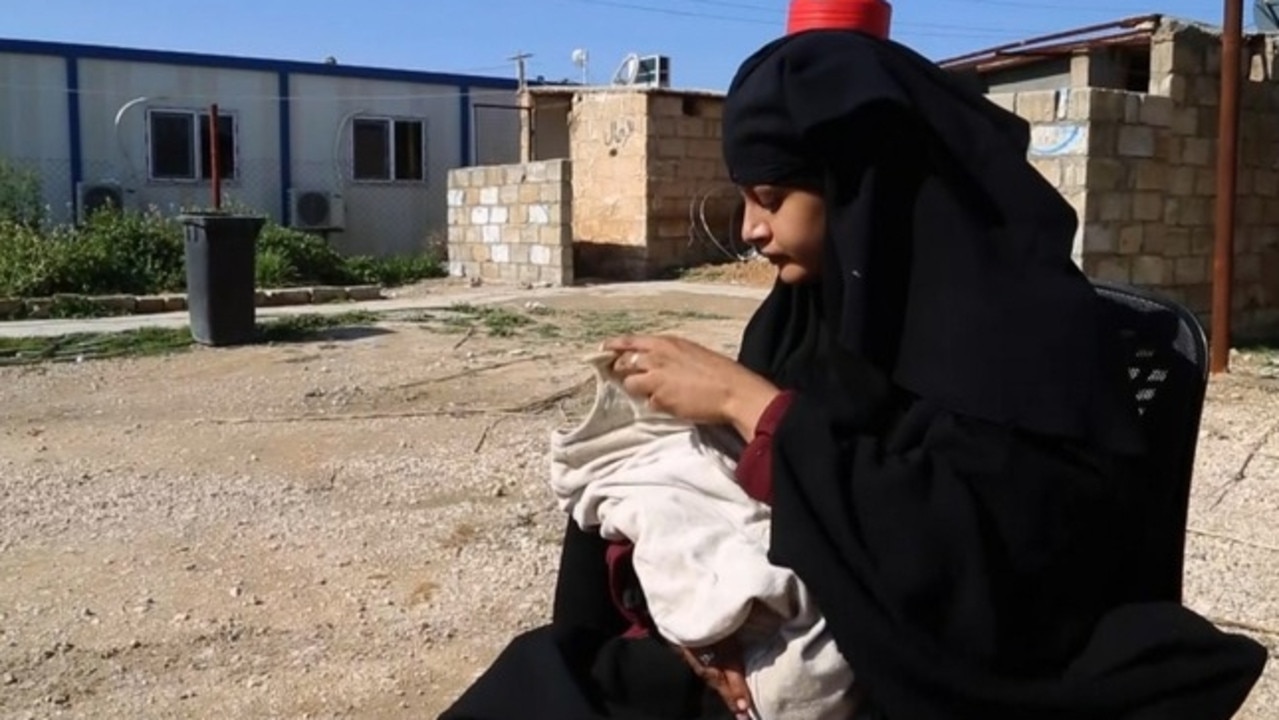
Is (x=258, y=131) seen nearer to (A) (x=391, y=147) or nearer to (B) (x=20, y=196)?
(A) (x=391, y=147)

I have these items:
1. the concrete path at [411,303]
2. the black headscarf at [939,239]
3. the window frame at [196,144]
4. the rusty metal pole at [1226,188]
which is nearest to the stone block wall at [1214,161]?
the rusty metal pole at [1226,188]

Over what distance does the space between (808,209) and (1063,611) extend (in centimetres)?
47

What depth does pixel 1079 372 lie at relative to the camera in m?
1.29

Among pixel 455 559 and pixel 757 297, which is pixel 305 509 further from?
pixel 757 297

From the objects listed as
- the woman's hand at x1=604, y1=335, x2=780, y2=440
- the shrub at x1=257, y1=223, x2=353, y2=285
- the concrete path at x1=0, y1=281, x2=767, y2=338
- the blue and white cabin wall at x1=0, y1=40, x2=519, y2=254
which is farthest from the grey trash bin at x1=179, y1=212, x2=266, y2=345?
the blue and white cabin wall at x1=0, y1=40, x2=519, y2=254

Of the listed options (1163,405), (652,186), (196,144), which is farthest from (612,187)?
(1163,405)

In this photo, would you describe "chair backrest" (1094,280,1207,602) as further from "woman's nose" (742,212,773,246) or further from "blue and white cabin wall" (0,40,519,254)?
"blue and white cabin wall" (0,40,519,254)

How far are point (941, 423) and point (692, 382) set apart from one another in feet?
0.90

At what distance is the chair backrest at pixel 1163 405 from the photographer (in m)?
1.48

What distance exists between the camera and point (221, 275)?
8.89m

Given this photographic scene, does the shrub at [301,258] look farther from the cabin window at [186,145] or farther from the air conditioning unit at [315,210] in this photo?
the cabin window at [186,145]

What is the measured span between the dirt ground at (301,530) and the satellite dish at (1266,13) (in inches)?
140

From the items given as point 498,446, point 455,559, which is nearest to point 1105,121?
point 498,446

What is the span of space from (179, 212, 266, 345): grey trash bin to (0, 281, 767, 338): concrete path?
114 centimetres
